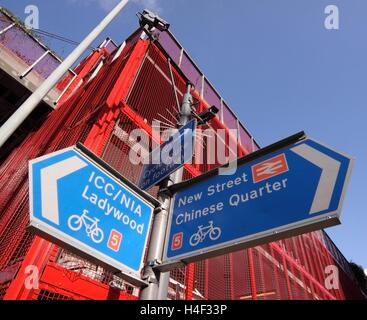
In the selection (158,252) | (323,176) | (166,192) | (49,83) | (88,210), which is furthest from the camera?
(49,83)

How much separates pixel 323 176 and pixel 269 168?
38 cm

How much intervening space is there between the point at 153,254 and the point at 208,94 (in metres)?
8.43

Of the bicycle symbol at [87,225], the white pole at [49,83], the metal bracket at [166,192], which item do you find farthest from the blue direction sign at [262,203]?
the white pole at [49,83]

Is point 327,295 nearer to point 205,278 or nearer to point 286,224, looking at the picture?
point 205,278

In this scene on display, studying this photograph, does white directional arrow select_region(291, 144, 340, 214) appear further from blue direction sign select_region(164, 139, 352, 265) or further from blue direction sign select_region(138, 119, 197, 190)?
blue direction sign select_region(138, 119, 197, 190)

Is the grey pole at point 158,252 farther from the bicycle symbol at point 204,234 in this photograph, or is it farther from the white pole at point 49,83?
the white pole at point 49,83

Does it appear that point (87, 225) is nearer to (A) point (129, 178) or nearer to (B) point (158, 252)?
(B) point (158, 252)

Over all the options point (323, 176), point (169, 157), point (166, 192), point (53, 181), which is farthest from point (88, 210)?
point (323, 176)

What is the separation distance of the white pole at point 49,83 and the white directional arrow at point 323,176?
310 cm

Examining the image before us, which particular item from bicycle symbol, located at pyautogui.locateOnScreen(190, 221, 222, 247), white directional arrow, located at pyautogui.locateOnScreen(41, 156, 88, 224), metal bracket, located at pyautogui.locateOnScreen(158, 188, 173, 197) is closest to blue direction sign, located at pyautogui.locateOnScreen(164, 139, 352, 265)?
bicycle symbol, located at pyautogui.locateOnScreen(190, 221, 222, 247)

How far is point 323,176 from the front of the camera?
64.8 inches

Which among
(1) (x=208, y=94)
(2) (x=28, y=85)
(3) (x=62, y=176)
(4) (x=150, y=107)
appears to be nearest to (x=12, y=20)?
(2) (x=28, y=85)

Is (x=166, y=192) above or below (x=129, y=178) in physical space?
below

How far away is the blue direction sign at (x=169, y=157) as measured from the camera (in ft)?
7.51
